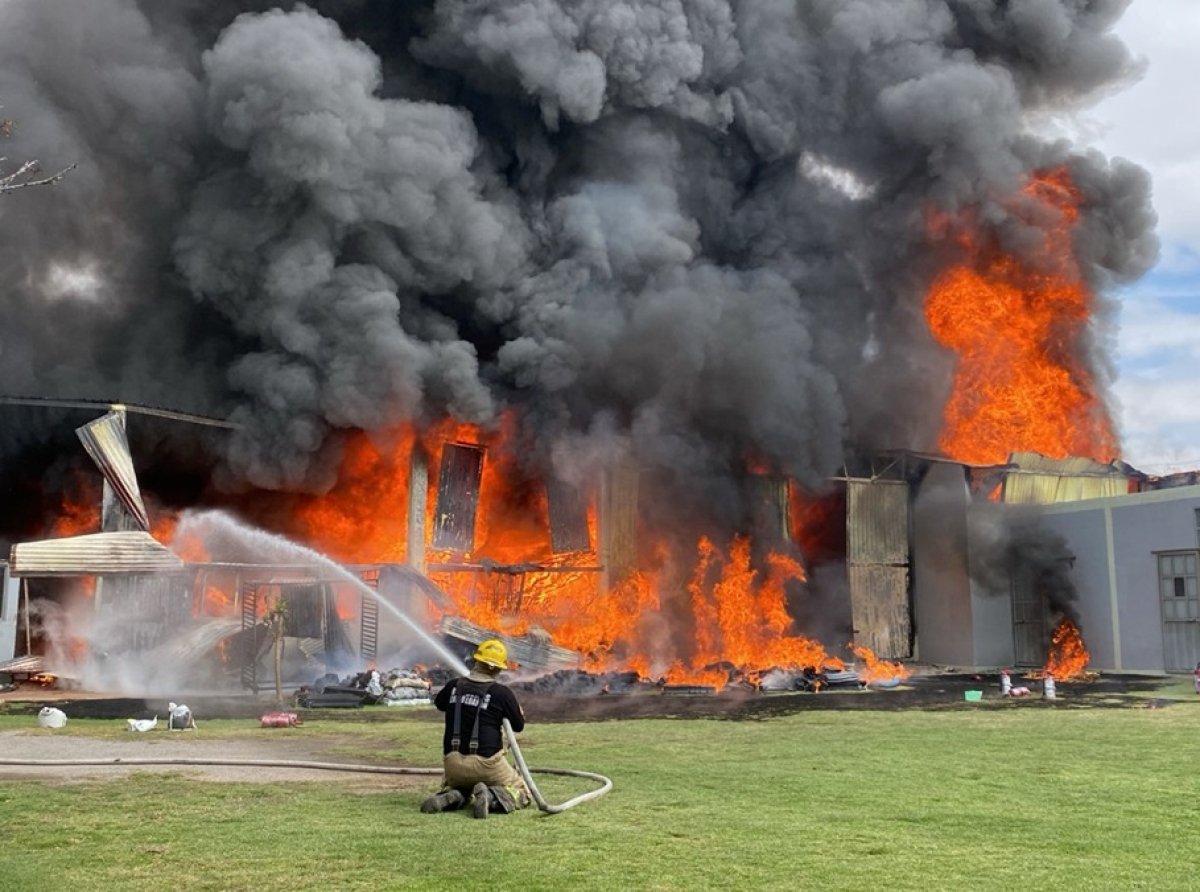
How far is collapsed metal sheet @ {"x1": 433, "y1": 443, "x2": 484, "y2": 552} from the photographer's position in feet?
94.2

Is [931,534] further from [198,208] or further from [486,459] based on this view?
[198,208]

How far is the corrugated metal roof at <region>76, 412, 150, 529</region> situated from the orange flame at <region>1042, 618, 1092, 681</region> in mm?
21691

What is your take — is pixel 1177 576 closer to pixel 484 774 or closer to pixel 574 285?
pixel 574 285

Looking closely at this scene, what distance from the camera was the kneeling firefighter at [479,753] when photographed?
7883 mm

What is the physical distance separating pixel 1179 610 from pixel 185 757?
2255 centimetres

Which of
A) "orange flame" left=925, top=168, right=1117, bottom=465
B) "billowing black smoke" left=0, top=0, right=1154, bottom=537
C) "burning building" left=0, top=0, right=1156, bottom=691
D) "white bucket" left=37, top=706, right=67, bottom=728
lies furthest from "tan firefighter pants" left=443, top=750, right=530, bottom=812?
"orange flame" left=925, top=168, right=1117, bottom=465

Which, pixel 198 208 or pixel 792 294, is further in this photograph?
pixel 792 294

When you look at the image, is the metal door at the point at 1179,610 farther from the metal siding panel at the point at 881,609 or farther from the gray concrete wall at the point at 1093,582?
the metal siding panel at the point at 881,609

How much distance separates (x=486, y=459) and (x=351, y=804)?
22.0m

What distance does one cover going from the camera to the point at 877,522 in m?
31.6

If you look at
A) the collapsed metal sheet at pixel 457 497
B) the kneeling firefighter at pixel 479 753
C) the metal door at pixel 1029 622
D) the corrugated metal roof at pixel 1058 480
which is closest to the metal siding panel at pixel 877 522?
the corrugated metal roof at pixel 1058 480

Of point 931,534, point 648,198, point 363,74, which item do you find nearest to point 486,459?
point 648,198

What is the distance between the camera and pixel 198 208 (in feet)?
93.2

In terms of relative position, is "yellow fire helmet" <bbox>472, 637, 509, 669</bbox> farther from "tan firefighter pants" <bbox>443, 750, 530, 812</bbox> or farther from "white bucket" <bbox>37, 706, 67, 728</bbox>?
"white bucket" <bbox>37, 706, 67, 728</bbox>
